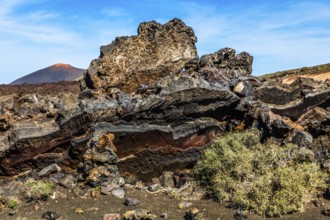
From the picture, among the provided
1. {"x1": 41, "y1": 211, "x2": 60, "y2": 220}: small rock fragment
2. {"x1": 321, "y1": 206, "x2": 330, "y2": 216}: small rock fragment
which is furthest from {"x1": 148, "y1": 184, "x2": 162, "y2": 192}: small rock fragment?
{"x1": 321, "y1": 206, "x2": 330, "y2": 216}: small rock fragment

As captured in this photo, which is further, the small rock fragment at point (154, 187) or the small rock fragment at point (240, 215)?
the small rock fragment at point (154, 187)

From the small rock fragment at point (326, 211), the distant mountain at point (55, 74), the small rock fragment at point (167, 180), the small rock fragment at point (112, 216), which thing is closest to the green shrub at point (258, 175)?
the small rock fragment at point (326, 211)

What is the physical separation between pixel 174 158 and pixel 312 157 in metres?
4.84

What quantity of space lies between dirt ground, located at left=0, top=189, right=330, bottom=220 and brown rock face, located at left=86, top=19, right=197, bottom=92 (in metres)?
7.56

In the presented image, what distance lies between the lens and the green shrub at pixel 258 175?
504 inches

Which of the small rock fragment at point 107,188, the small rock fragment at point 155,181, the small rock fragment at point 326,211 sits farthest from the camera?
the small rock fragment at point 155,181

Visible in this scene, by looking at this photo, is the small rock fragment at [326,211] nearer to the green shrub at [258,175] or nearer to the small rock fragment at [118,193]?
the green shrub at [258,175]

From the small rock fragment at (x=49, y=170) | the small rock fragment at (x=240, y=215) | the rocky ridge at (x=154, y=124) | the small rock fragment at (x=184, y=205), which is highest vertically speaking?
the rocky ridge at (x=154, y=124)

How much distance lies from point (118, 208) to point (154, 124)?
161 inches

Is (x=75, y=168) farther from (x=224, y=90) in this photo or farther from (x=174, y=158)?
(x=224, y=90)

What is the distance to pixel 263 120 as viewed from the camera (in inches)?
660

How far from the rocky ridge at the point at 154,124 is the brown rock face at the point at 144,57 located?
2449 millimetres

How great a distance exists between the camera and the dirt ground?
41.4 ft

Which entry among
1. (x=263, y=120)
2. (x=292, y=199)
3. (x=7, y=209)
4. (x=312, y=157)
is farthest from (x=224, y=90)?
(x=7, y=209)
